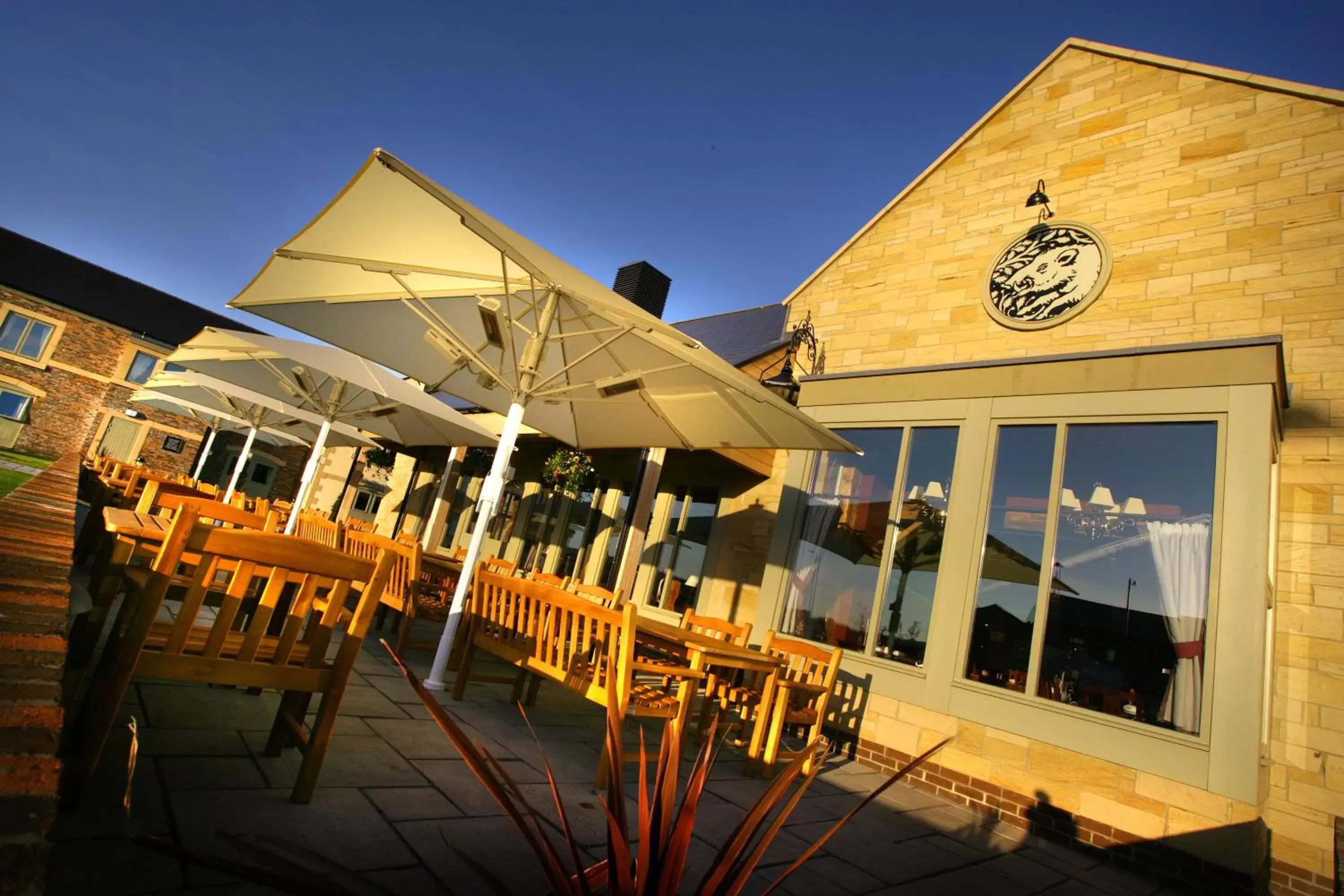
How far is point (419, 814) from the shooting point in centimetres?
230

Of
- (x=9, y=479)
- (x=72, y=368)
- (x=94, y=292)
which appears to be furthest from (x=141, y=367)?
(x=9, y=479)

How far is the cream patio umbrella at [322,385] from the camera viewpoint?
551 centimetres

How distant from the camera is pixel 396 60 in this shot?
12.6 m

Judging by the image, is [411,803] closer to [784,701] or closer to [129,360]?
[784,701]

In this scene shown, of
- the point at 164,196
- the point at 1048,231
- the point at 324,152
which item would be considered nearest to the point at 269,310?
the point at 1048,231

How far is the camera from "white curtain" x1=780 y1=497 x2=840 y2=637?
624cm

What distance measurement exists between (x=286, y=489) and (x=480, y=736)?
31.7 metres

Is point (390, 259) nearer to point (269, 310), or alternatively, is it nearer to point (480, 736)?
point (269, 310)

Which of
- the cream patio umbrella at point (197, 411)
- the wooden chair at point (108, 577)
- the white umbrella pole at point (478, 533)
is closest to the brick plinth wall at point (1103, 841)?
the white umbrella pole at point (478, 533)

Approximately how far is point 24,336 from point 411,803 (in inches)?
1299

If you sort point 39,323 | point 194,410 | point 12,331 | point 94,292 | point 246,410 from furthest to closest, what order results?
point 94,292
point 39,323
point 12,331
point 194,410
point 246,410

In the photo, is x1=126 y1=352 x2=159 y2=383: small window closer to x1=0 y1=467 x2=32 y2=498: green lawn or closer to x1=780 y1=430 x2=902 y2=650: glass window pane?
x1=0 y1=467 x2=32 y2=498: green lawn

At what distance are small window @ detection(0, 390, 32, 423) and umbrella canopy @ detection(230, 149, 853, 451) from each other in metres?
28.5

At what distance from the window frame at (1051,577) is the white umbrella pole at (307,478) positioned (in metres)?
6.02
